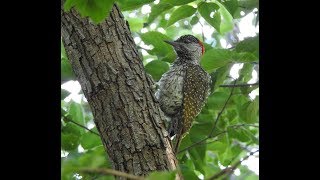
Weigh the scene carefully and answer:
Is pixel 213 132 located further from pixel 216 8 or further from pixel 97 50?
pixel 97 50

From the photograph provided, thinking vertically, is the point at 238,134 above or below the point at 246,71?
below

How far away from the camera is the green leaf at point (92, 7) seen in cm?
166

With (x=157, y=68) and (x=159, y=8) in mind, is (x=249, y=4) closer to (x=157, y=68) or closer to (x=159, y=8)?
(x=159, y=8)

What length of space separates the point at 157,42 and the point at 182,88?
2.92 feet

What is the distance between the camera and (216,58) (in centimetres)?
323

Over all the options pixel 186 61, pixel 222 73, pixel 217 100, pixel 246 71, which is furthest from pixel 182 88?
pixel 222 73

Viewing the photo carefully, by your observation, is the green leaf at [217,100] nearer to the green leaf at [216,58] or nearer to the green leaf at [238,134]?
the green leaf at [238,134]

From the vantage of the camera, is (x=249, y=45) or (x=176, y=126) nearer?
(x=249, y=45)

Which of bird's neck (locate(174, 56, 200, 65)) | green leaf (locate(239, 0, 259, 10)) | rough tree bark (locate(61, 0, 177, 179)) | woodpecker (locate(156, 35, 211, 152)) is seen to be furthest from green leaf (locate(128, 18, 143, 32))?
rough tree bark (locate(61, 0, 177, 179))

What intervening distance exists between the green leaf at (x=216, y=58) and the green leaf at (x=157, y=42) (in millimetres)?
538

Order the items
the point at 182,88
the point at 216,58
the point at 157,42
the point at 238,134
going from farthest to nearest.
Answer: the point at 182,88 < the point at 238,134 < the point at 157,42 < the point at 216,58
